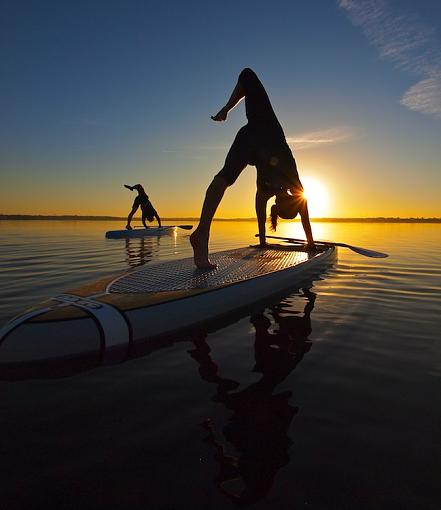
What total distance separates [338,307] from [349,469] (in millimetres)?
3020

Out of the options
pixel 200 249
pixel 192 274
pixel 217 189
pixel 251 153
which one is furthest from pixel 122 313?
pixel 251 153

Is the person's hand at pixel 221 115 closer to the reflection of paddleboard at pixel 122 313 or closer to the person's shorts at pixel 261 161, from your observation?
the person's shorts at pixel 261 161

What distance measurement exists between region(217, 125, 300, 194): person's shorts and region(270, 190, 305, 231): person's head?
58cm

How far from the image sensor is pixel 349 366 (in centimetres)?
259

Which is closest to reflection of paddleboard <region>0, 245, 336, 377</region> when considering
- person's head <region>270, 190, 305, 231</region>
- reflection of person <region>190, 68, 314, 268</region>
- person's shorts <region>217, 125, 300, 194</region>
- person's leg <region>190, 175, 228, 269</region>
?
person's leg <region>190, 175, 228, 269</region>

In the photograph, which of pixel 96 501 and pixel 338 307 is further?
pixel 338 307

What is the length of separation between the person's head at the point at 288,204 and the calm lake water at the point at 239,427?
10.4 feet

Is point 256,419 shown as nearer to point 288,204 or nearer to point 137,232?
point 288,204

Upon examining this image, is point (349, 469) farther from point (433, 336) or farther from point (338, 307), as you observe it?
point (338, 307)

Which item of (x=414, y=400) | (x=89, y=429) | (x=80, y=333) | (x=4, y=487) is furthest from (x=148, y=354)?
(x=414, y=400)

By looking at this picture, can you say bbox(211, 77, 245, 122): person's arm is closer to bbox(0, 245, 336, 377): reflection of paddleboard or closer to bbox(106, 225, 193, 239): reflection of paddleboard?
bbox(0, 245, 336, 377): reflection of paddleboard

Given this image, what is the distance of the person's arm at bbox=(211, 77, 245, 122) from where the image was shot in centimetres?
459

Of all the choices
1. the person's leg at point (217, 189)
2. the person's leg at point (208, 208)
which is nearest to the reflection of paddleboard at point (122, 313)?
the person's leg at point (217, 189)

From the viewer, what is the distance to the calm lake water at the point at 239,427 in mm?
1362
